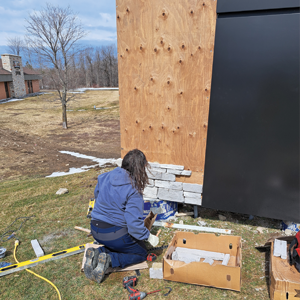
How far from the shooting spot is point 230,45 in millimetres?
3477

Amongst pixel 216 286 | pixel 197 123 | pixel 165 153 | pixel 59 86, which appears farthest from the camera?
pixel 59 86

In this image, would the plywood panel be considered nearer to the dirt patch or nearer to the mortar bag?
the mortar bag

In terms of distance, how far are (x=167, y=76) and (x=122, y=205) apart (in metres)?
2.05

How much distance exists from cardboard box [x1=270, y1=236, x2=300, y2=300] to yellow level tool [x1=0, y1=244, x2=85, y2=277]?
243cm

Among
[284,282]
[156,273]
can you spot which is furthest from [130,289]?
[284,282]

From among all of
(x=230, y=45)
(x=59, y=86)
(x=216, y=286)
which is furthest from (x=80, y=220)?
(x=59, y=86)

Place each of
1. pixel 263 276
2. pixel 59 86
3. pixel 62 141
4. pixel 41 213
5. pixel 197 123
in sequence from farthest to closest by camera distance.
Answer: pixel 59 86 → pixel 62 141 → pixel 41 213 → pixel 197 123 → pixel 263 276

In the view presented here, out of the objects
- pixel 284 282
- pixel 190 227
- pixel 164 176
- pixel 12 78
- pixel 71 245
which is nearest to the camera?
pixel 284 282

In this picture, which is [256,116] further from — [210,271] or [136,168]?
[210,271]

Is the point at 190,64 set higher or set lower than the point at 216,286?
higher

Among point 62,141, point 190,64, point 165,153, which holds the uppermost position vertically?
point 190,64

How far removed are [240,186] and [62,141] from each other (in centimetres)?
1276

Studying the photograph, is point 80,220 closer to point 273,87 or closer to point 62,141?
point 273,87

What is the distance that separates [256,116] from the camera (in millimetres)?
3559
